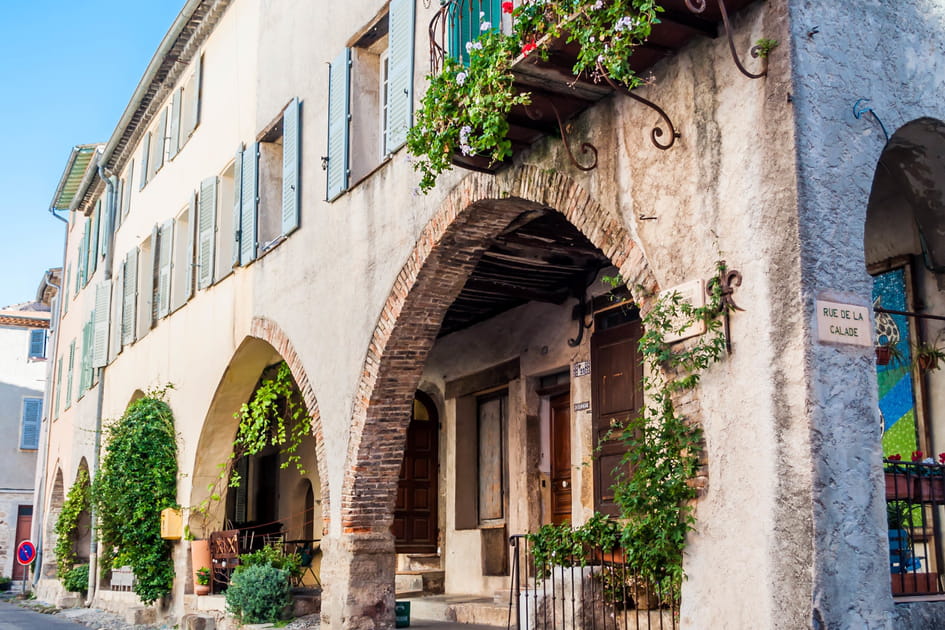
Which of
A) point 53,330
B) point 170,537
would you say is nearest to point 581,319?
point 170,537

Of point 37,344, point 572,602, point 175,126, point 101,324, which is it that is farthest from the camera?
point 37,344

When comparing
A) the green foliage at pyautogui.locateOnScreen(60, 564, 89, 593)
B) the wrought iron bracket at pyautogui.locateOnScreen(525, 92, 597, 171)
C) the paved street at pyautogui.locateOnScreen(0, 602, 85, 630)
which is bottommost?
the paved street at pyautogui.locateOnScreen(0, 602, 85, 630)

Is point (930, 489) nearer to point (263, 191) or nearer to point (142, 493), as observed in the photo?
point (263, 191)

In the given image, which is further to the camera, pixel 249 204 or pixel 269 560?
pixel 249 204

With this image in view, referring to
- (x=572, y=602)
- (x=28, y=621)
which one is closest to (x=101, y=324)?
(x=28, y=621)

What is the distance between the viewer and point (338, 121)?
1018 centimetres

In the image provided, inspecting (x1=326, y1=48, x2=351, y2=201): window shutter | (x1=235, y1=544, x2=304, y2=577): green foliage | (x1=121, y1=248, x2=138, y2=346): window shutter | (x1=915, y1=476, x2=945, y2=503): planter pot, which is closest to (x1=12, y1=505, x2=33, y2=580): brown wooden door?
(x1=121, y1=248, x2=138, y2=346): window shutter

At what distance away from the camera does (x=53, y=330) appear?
2845cm

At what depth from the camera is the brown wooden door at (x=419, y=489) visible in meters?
13.3

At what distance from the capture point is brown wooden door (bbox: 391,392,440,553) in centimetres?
1327

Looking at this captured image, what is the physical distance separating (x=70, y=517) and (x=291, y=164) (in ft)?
38.5

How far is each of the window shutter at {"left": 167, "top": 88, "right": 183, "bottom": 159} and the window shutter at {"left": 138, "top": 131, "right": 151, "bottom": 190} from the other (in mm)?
1817

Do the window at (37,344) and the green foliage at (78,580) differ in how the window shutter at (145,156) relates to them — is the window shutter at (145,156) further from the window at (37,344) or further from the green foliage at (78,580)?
the window at (37,344)

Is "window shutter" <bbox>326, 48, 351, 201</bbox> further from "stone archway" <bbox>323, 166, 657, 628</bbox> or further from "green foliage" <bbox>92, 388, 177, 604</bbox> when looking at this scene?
"green foliage" <bbox>92, 388, 177, 604</bbox>
